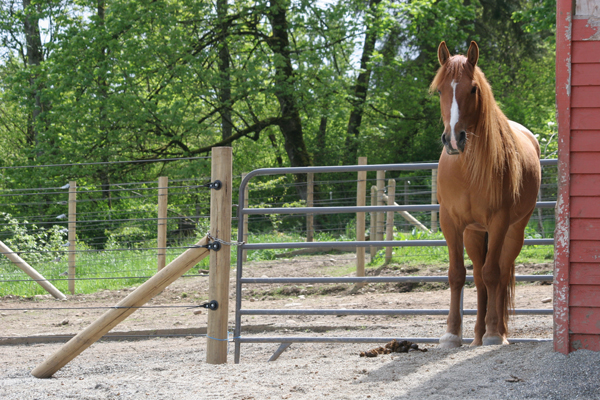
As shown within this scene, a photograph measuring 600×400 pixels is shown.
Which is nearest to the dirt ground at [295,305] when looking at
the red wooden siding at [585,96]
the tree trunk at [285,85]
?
the red wooden siding at [585,96]

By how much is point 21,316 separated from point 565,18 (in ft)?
21.4

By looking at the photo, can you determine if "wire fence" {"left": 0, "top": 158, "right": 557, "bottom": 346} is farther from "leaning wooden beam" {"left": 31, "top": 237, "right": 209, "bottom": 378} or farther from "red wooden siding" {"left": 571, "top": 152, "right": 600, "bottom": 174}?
"red wooden siding" {"left": 571, "top": 152, "right": 600, "bottom": 174}

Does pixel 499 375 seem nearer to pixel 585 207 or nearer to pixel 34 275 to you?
pixel 585 207

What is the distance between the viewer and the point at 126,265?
32.2ft

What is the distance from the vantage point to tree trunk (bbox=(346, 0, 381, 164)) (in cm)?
1540

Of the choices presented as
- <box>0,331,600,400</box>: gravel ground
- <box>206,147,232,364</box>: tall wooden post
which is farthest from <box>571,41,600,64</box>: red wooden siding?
<box>206,147,232,364</box>: tall wooden post

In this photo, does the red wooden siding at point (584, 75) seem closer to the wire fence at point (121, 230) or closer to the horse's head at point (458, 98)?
the horse's head at point (458, 98)

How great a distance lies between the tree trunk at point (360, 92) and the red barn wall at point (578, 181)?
12.0 m

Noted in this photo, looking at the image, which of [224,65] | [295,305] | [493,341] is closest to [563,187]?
[493,341]

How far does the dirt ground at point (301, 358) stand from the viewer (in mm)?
2732

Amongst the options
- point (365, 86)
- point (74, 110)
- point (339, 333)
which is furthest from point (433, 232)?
point (74, 110)

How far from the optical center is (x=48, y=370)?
373cm

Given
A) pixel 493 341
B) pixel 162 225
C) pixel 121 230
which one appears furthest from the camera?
pixel 121 230

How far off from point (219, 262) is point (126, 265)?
662cm
